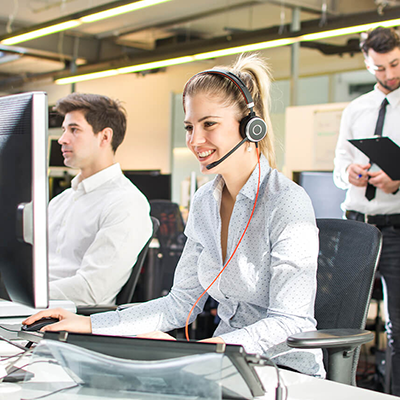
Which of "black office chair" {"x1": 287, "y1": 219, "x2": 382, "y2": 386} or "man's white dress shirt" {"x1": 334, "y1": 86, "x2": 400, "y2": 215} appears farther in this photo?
→ "man's white dress shirt" {"x1": 334, "y1": 86, "x2": 400, "y2": 215}

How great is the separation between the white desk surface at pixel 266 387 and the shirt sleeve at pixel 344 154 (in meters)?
1.70

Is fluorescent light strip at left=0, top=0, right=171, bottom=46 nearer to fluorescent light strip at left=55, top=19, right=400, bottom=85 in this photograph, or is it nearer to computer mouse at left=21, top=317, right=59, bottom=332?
fluorescent light strip at left=55, top=19, right=400, bottom=85

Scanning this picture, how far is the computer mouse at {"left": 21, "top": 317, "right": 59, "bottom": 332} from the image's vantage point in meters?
1.24

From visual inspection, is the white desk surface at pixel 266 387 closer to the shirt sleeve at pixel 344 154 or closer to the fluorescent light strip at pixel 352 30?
the shirt sleeve at pixel 344 154

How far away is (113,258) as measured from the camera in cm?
190

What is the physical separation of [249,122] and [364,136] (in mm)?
1403

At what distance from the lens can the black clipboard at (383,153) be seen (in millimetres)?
2256

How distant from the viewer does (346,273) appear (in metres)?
1.42

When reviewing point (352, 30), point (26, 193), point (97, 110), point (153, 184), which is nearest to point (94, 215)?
point (97, 110)

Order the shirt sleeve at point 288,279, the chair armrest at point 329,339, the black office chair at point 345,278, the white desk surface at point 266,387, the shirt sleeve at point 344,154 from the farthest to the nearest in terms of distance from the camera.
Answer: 1. the shirt sleeve at point 344,154
2. the black office chair at point 345,278
3. the shirt sleeve at point 288,279
4. the chair armrest at point 329,339
5. the white desk surface at point 266,387

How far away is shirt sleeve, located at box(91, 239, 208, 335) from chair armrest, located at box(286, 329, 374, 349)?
452 millimetres

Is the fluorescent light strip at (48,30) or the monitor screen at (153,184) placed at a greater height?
the fluorescent light strip at (48,30)

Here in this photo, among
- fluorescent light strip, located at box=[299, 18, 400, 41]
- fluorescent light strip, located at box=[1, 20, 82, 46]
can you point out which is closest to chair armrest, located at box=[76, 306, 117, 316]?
fluorescent light strip, located at box=[299, 18, 400, 41]

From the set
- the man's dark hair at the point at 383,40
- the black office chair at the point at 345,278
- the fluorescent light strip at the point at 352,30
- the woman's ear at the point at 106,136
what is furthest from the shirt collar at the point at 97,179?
the fluorescent light strip at the point at 352,30
